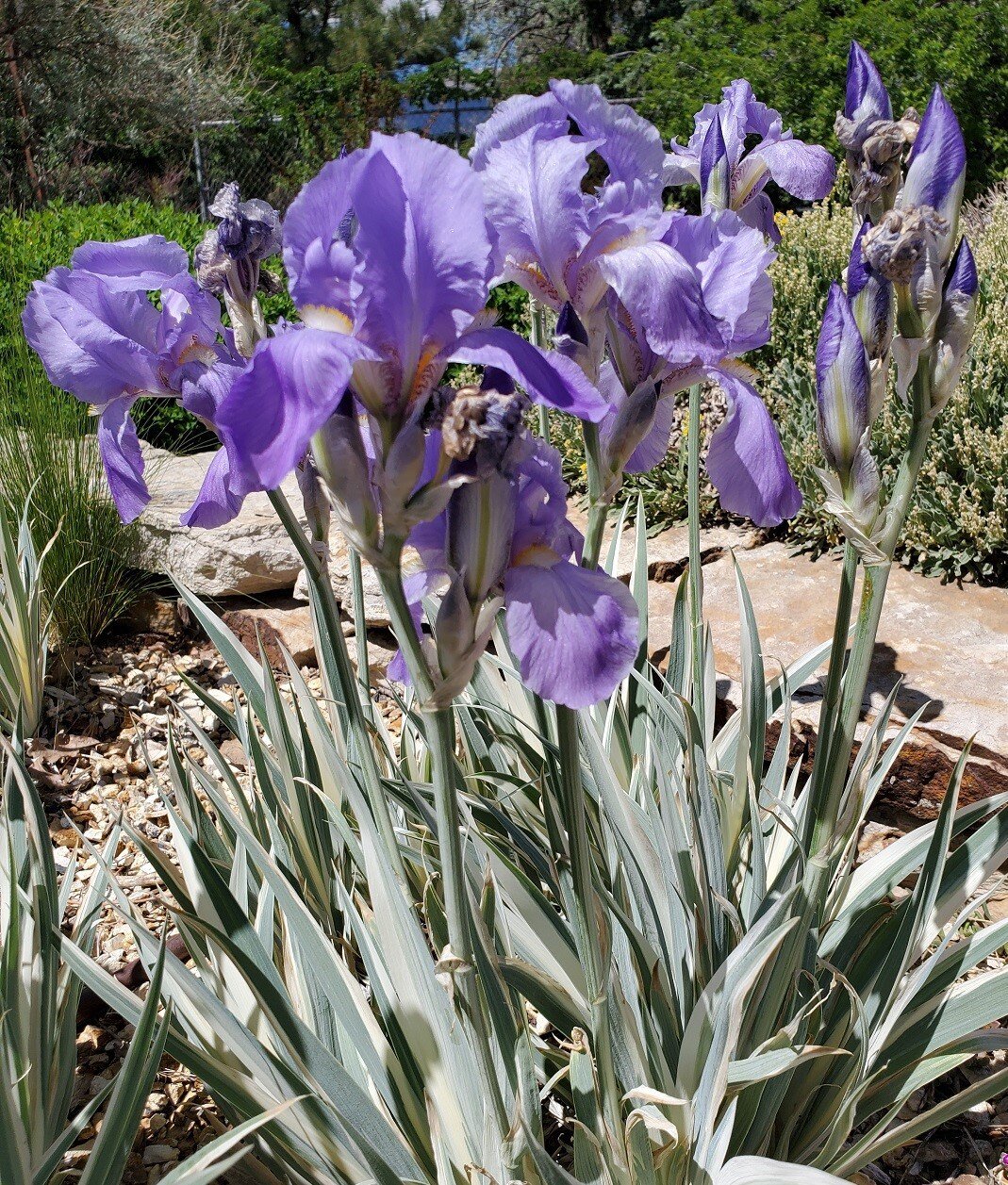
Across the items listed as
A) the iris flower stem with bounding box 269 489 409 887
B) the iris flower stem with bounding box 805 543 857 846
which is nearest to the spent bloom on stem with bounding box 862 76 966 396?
the iris flower stem with bounding box 805 543 857 846

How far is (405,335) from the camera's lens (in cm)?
72

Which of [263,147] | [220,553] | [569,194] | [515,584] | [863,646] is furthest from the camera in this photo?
[263,147]

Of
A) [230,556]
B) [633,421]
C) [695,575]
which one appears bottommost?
[230,556]

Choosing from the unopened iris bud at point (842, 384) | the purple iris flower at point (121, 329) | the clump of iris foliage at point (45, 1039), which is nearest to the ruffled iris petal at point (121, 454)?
the purple iris flower at point (121, 329)

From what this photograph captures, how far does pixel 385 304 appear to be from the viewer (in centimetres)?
70

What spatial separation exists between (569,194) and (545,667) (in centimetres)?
45

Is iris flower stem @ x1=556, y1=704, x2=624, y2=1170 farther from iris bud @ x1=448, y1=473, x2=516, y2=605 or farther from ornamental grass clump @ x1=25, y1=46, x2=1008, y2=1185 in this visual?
iris bud @ x1=448, y1=473, x2=516, y2=605

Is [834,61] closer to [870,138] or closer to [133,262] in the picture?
[870,138]

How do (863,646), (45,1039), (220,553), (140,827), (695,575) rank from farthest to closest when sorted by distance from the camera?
(220,553) < (140,827) < (695,575) < (45,1039) < (863,646)

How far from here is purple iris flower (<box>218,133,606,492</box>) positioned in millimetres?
658

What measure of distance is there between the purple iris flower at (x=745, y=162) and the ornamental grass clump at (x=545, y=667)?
0.01 metres

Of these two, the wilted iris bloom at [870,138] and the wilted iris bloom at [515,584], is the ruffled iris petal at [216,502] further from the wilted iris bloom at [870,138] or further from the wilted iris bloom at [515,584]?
the wilted iris bloom at [870,138]

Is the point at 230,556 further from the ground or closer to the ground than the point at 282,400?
closer to the ground

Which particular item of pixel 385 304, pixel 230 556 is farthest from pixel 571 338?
pixel 230 556
